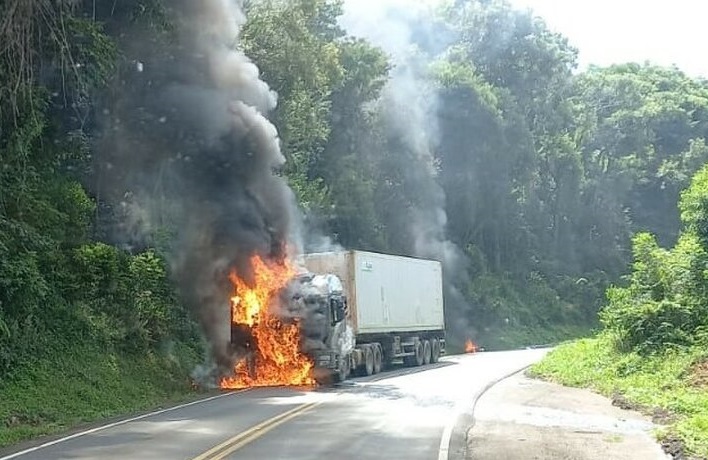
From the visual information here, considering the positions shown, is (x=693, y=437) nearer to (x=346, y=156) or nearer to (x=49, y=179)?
(x=49, y=179)

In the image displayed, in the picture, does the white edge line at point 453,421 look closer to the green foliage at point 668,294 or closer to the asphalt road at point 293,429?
the asphalt road at point 293,429

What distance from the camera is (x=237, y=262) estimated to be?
2295 centimetres

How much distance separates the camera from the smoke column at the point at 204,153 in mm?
22562

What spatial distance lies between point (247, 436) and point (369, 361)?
1398 cm

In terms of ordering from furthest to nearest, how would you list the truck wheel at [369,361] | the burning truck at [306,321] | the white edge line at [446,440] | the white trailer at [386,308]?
the truck wheel at [369,361] → the white trailer at [386,308] → the burning truck at [306,321] → the white edge line at [446,440]

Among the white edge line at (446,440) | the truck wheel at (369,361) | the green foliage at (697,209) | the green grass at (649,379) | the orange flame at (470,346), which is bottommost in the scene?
the white edge line at (446,440)

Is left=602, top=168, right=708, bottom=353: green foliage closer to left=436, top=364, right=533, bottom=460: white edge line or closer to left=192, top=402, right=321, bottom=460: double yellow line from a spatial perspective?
left=436, top=364, right=533, bottom=460: white edge line

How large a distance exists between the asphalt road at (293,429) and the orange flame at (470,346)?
26574 mm

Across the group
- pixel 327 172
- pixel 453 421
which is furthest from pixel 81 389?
pixel 327 172

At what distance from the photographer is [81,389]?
18.2m

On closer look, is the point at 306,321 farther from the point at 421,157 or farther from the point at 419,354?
the point at 421,157

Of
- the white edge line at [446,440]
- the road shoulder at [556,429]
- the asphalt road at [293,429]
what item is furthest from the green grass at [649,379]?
the asphalt road at [293,429]

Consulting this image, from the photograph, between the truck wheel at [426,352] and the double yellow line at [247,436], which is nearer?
the double yellow line at [247,436]

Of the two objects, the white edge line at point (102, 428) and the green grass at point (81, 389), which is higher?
the green grass at point (81, 389)
